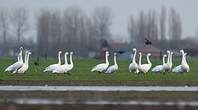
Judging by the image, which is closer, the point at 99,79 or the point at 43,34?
the point at 99,79

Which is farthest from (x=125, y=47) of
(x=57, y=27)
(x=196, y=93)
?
(x=196, y=93)

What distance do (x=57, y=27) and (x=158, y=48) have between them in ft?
88.5

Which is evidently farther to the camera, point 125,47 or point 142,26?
point 142,26

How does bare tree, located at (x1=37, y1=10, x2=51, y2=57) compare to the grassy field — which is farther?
bare tree, located at (x1=37, y1=10, x2=51, y2=57)

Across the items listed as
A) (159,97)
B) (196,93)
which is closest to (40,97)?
(159,97)

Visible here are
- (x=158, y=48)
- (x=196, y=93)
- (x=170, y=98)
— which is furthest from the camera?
(x=158, y=48)

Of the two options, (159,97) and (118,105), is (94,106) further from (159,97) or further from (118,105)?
(159,97)

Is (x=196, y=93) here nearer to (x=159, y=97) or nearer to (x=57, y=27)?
(x=159, y=97)

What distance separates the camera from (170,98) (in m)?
20.7

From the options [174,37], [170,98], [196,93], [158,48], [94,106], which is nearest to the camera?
[94,106]

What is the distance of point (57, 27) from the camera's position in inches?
6363

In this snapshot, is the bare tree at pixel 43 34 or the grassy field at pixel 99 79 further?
the bare tree at pixel 43 34

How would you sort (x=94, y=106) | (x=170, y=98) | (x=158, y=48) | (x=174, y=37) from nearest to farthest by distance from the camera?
(x=94, y=106) → (x=170, y=98) → (x=158, y=48) → (x=174, y=37)

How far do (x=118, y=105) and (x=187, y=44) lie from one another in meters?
138
